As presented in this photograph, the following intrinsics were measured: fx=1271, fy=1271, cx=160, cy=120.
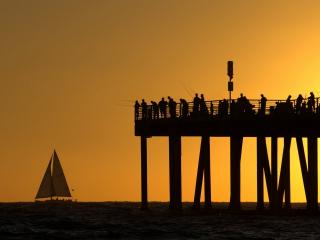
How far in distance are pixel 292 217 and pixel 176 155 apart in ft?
26.1

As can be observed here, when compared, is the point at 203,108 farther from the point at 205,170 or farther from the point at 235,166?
the point at 205,170

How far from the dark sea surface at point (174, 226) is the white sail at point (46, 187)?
65851mm

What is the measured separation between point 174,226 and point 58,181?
262ft

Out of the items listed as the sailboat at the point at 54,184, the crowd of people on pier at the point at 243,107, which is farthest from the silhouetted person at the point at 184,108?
the sailboat at the point at 54,184

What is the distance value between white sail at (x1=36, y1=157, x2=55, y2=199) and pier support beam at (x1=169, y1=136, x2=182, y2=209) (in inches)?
2667

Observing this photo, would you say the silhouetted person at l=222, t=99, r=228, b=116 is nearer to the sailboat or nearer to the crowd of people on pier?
the crowd of people on pier

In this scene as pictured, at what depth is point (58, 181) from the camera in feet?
466

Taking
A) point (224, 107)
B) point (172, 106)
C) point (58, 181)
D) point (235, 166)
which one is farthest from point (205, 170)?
point (58, 181)

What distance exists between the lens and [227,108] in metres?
72.0

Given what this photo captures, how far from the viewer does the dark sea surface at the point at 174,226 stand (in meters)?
56.6

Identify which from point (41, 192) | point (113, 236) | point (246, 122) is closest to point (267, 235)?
point (113, 236)

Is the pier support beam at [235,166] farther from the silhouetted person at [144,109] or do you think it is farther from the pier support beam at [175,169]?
the silhouetted person at [144,109]

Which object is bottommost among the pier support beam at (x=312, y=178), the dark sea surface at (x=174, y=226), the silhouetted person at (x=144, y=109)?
the dark sea surface at (x=174, y=226)

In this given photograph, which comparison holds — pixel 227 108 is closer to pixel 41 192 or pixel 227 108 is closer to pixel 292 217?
pixel 292 217
